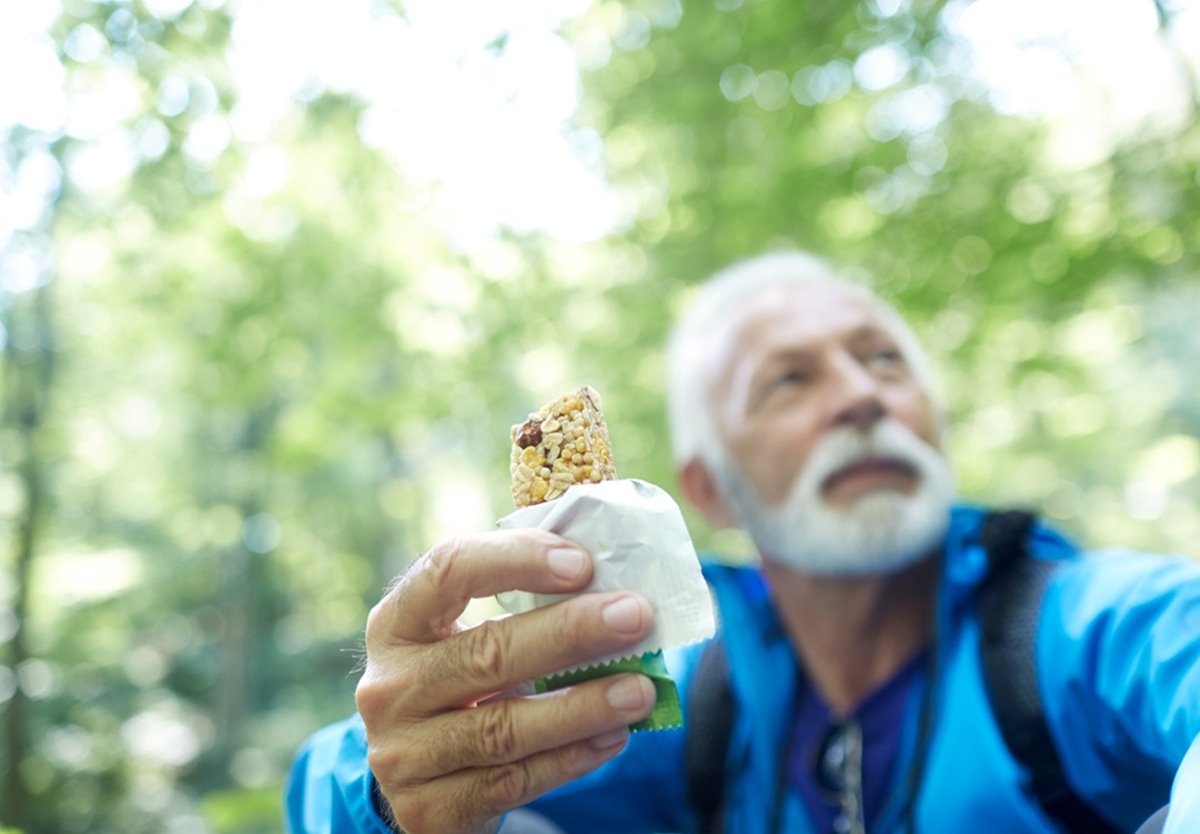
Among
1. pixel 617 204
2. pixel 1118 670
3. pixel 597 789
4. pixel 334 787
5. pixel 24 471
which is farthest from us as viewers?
pixel 24 471

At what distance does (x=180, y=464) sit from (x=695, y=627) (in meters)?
18.2

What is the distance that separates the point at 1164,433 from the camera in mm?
19625

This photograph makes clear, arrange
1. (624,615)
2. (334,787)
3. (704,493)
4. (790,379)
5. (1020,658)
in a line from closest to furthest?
1. (624,615)
2. (334,787)
3. (1020,658)
4. (790,379)
5. (704,493)

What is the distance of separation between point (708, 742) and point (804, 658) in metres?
0.43

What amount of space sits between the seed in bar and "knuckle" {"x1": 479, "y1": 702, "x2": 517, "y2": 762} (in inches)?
11.5

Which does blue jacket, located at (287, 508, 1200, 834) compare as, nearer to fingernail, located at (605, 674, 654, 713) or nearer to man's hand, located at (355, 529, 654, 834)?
man's hand, located at (355, 529, 654, 834)

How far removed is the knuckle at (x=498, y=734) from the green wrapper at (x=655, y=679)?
4.1 inches

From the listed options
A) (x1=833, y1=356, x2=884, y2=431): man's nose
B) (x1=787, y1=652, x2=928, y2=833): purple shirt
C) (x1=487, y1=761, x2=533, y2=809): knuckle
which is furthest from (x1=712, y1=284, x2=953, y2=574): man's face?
(x1=487, y1=761, x2=533, y2=809): knuckle

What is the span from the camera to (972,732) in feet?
6.42

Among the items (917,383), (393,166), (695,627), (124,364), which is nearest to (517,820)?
A: (695,627)

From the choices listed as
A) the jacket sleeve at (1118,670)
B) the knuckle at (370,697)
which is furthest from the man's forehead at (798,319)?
the knuckle at (370,697)

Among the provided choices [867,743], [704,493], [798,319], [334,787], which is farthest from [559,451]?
[704,493]

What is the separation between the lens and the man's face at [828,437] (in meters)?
2.31

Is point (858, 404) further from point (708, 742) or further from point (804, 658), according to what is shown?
point (708, 742)
